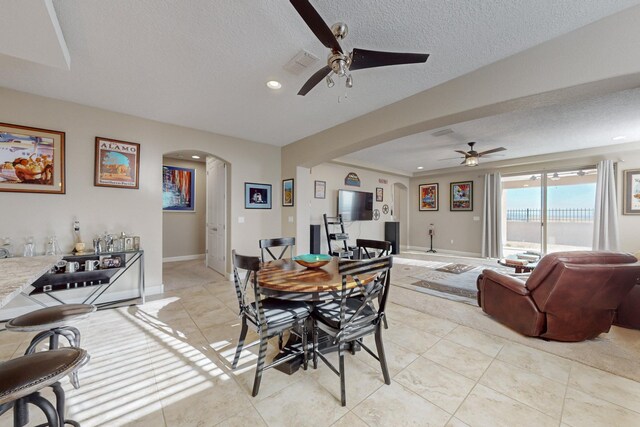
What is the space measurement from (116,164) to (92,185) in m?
0.40

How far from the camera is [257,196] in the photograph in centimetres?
489

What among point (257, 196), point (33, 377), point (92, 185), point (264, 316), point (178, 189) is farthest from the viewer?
point (178, 189)

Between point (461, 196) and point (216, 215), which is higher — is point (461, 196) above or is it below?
above

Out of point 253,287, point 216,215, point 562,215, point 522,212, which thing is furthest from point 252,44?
point 562,215

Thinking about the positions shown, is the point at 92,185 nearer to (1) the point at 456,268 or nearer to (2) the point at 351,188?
(2) the point at 351,188

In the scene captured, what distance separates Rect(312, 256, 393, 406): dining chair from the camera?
1.63 metres

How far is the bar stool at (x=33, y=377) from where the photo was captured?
82 cm

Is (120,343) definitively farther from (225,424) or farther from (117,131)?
(117,131)

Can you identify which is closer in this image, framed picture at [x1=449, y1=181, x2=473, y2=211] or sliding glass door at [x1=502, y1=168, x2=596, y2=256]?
sliding glass door at [x1=502, y1=168, x2=596, y2=256]

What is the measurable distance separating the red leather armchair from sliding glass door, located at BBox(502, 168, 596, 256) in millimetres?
4629

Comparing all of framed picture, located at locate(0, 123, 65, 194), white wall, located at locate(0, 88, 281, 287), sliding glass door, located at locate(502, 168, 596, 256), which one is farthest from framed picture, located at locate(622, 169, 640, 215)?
framed picture, located at locate(0, 123, 65, 194)

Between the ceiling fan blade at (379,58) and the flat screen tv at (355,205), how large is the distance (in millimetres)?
4615

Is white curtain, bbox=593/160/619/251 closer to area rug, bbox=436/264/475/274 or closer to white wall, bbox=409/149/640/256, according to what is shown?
white wall, bbox=409/149/640/256

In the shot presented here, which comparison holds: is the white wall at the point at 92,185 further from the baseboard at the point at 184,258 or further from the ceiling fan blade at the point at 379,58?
the ceiling fan blade at the point at 379,58
